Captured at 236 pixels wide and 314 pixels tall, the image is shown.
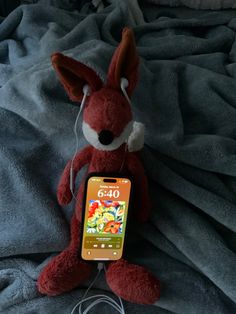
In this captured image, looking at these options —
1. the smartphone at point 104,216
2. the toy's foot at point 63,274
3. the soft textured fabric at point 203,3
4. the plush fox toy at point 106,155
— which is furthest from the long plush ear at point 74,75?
the soft textured fabric at point 203,3

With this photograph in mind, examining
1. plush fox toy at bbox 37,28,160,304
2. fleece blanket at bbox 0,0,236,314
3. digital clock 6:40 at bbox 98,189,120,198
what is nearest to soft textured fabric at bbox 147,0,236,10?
fleece blanket at bbox 0,0,236,314

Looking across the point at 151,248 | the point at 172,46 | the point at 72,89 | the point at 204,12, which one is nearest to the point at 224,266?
the point at 151,248

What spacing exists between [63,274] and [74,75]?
0.29 m

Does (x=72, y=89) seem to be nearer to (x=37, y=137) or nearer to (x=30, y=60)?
(x=37, y=137)

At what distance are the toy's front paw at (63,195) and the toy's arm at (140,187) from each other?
107mm

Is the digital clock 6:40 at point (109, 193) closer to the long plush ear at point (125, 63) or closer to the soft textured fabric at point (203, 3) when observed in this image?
the long plush ear at point (125, 63)

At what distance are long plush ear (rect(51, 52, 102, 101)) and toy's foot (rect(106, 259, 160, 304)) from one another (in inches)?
10.3

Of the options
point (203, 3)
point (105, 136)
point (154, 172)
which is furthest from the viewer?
point (203, 3)

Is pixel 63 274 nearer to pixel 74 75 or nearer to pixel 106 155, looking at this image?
pixel 106 155

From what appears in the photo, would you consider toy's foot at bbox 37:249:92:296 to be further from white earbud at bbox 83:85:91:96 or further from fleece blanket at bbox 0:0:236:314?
white earbud at bbox 83:85:91:96

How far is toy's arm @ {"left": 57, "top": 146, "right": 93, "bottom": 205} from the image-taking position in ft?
2.22

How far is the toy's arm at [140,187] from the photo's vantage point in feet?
Answer: 2.17

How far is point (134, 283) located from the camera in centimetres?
63

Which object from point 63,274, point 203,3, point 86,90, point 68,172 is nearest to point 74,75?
point 86,90
